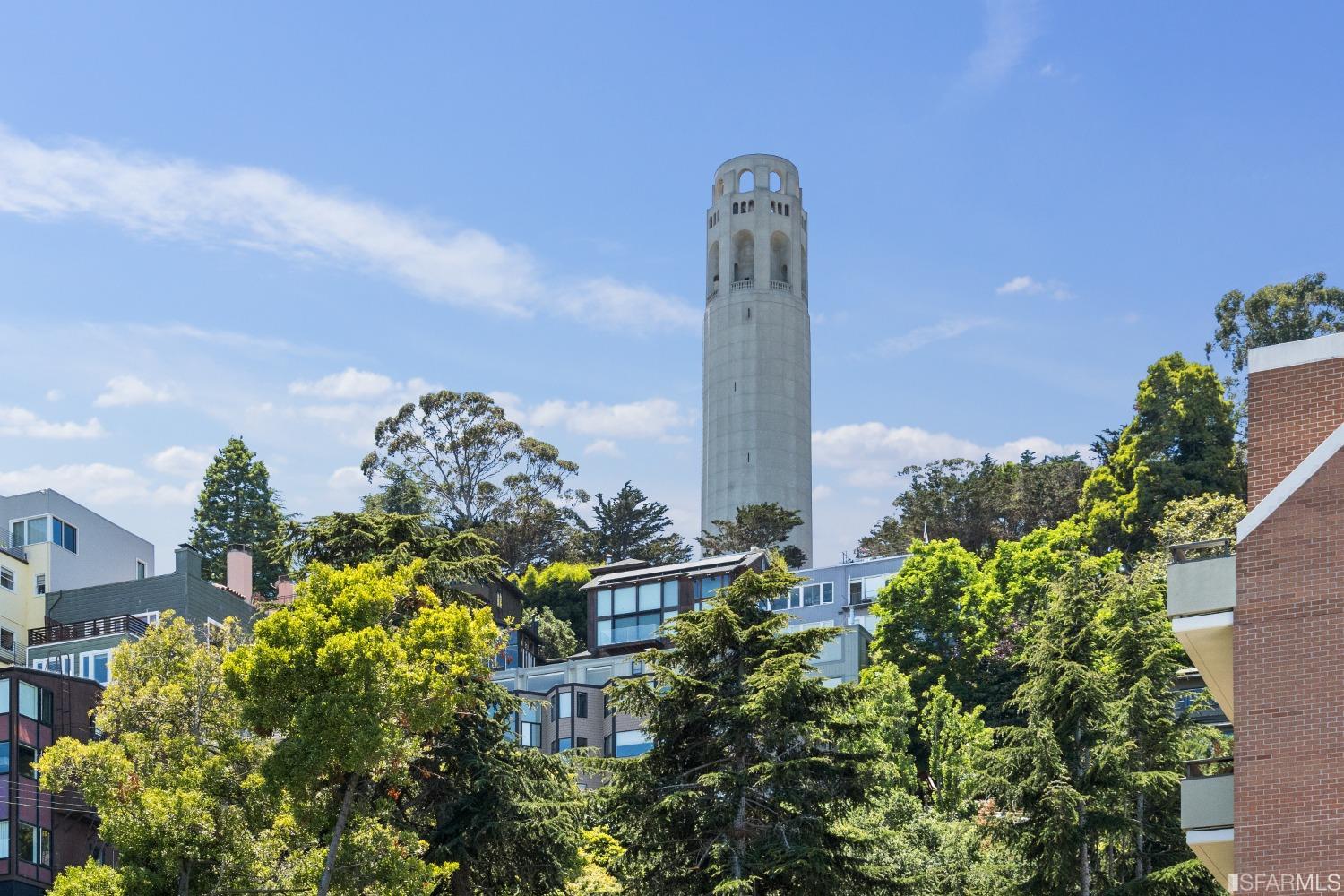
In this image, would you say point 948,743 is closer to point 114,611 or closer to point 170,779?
point 170,779

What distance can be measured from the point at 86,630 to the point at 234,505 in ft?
116

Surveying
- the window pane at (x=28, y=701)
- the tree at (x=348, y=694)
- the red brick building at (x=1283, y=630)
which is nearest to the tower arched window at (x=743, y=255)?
the window pane at (x=28, y=701)

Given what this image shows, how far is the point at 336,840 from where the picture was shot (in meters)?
37.6

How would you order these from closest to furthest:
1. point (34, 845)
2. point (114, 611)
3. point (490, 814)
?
point (490, 814), point (34, 845), point (114, 611)

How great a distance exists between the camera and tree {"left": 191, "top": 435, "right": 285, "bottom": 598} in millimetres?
105500

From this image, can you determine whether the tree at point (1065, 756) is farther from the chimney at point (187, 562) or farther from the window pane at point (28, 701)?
the chimney at point (187, 562)

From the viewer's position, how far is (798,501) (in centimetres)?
13912

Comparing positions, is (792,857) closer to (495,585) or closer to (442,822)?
(442,822)

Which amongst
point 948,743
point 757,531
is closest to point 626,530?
point 757,531

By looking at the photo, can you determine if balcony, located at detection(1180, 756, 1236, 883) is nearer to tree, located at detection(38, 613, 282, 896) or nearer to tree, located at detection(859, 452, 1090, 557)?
tree, located at detection(38, 613, 282, 896)

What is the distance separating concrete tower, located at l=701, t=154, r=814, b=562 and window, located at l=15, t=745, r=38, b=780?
86273mm

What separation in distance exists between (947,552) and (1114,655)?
33.5 metres

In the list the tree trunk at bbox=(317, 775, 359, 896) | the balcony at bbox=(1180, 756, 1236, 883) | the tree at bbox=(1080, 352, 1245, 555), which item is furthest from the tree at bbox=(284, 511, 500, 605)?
the tree at bbox=(1080, 352, 1245, 555)

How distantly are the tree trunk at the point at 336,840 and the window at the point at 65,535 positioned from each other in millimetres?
43299
